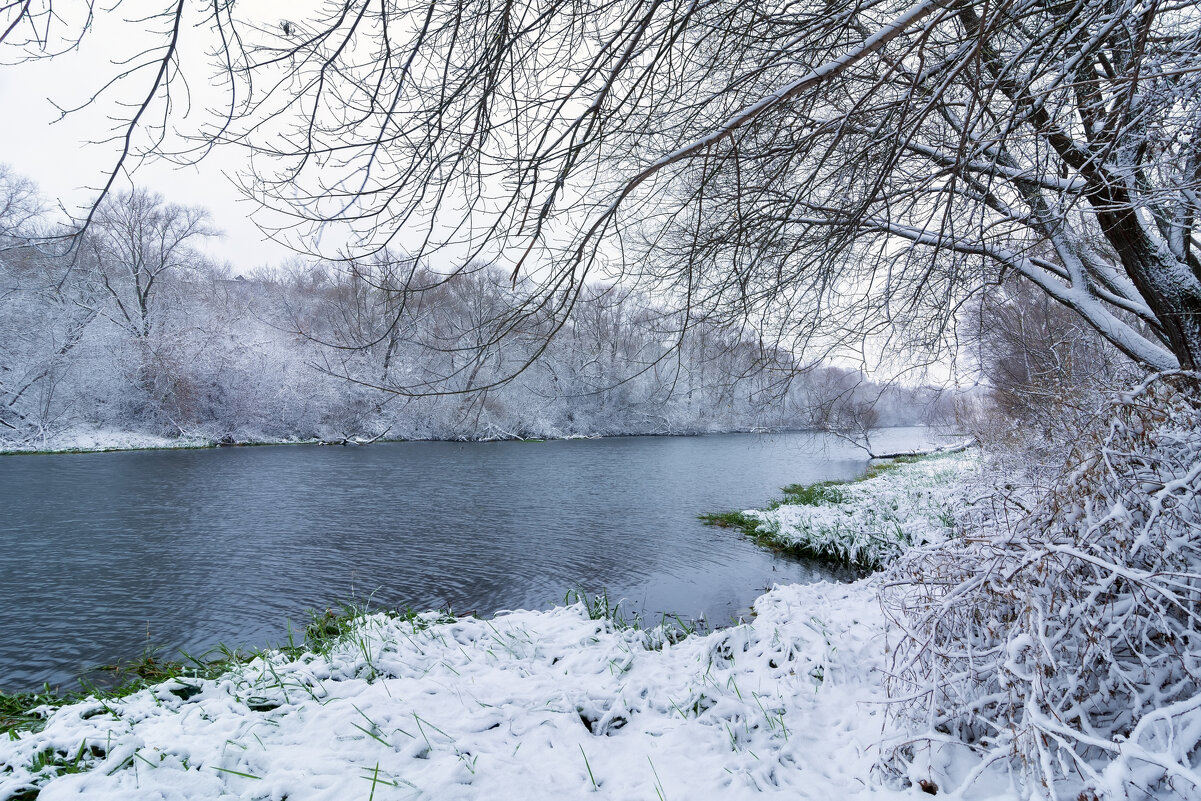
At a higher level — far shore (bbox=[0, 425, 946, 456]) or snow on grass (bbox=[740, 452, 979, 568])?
far shore (bbox=[0, 425, 946, 456])

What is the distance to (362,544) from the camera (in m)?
9.62

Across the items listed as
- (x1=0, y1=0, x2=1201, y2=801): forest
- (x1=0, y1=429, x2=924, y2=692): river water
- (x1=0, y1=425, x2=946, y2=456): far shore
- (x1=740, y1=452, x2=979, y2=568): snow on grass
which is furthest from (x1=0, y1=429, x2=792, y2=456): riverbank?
(x1=0, y1=0, x2=1201, y2=801): forest

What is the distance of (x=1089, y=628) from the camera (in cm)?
218

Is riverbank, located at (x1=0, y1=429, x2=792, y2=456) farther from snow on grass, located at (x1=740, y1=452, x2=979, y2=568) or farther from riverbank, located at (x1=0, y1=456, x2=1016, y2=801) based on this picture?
riverbank, located at (x1=0, y1=456, x2=1016, y2=801)

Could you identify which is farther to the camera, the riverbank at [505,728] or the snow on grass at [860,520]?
the snow on grass at [860,520]

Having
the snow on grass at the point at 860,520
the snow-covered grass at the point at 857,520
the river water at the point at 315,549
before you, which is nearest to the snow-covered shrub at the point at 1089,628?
the river water at the point at 315,549

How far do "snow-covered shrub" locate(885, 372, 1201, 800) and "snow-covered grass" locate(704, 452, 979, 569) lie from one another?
426 cm

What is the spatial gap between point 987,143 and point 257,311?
1501 inches

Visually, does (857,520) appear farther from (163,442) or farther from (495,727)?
(163,442)

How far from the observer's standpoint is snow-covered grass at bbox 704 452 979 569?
335 inches

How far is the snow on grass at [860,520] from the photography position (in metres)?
8.48

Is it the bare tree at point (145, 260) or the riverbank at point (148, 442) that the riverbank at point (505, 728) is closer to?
the riverbank at point (148, 442)

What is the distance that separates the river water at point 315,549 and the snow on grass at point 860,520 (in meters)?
0.76

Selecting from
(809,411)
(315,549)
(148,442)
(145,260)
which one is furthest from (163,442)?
(809,411)
